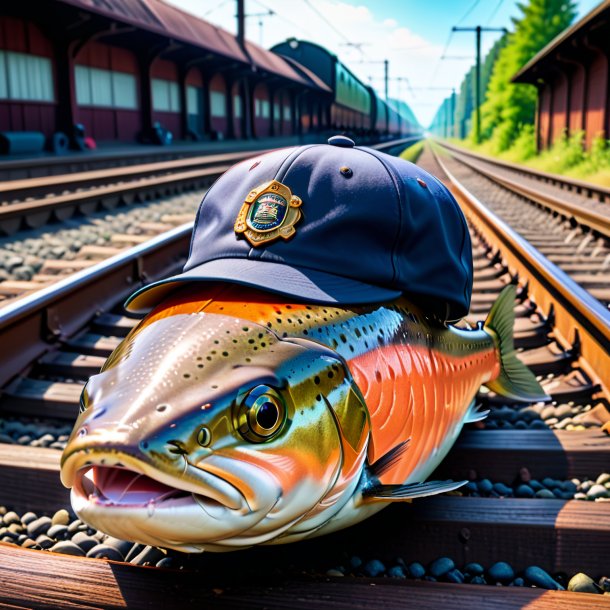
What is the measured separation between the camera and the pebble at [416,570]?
1687 mm

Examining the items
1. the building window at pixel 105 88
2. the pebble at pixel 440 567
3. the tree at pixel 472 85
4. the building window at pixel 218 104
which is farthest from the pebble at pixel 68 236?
the tree at pixel 472 85

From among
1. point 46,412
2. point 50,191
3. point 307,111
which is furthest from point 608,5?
point 307,111

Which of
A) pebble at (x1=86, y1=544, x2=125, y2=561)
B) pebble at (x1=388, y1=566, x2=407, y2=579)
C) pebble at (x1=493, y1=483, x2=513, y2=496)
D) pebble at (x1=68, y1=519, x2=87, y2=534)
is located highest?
pebble at (x1=86, y1=544, x2=125, y2=561)

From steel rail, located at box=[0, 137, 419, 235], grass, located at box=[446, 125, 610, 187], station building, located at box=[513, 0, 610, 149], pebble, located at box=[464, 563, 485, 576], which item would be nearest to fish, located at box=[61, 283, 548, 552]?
pebble, located at box=[464, 563, 485, 576]

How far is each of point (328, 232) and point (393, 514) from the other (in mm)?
715

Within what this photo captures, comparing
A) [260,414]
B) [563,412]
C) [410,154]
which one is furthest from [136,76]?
[260,414]

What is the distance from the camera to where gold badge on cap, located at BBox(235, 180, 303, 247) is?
165 centimetres

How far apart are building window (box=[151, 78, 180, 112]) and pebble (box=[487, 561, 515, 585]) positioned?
81.6ft

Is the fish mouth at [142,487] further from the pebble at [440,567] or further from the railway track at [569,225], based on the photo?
the railway track at [569,225]

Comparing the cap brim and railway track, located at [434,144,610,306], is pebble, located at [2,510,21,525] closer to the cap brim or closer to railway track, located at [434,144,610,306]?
the cap brim

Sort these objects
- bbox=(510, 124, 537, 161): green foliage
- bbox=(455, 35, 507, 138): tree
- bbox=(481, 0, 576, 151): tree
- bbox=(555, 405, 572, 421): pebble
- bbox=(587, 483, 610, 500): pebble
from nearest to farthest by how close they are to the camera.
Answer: bbox=(587, 483, 610, 500): pebble → bbox=(555, 405, 572, 421): pebble → bbox=(510, 124, 537, 161): green foliage → bbox=(481, 0, 576, 151): tree → bbox=(455, 35, 507, 138): tree

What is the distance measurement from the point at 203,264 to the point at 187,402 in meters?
0.61

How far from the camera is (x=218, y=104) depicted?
3119cm

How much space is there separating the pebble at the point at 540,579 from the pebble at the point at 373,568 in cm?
34
